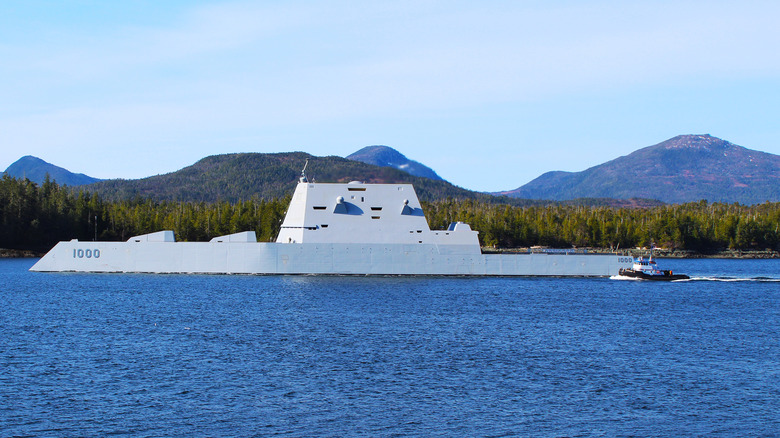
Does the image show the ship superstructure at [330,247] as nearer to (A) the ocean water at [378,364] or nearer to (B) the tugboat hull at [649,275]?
(A) the ocean water at [378,364]

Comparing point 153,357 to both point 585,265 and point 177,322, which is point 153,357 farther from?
point 585,265

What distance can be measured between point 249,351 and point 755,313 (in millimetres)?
20621

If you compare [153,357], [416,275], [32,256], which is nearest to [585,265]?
[416,275]

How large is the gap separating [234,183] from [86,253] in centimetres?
13330

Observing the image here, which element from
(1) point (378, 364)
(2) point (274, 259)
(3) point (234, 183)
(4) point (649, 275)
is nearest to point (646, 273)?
(4) point (649, 275)

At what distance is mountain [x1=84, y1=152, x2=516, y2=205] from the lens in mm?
149375

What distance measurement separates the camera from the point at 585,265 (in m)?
38.6

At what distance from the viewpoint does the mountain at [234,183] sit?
14938 centimetres

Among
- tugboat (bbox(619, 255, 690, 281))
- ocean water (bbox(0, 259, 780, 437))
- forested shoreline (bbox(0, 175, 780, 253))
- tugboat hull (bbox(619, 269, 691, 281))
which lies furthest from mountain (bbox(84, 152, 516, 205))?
ocean water (bbox(0, 259, 780, 437))

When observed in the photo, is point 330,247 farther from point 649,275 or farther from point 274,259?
point 649,275

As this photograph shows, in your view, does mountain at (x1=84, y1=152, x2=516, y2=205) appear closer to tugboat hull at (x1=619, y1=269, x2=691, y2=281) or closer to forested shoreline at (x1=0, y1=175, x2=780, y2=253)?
forested shoreline at (x1=0, y1=175, x2=780, y2=253)

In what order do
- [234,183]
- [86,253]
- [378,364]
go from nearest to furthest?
[378,364] < [86,253] < [234,183]

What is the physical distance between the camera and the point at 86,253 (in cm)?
3594

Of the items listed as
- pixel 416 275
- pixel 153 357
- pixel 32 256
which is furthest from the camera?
pixel 32 256
